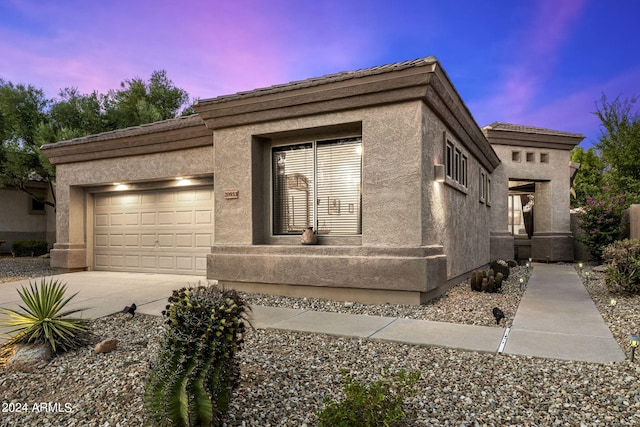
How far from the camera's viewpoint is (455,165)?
8453 millimetres

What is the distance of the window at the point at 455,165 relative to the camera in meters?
7.76

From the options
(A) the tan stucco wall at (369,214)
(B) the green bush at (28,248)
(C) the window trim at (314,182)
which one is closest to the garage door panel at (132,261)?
(A) the tan stucco wall at (369,214)

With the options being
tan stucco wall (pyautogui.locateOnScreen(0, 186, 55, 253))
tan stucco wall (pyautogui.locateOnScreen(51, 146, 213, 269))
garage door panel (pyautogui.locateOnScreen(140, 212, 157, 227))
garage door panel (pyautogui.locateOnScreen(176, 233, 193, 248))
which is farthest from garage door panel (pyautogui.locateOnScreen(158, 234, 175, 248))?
tan stucco wall (pyautogui.locateOnScreen(0, 186, 55, 253))

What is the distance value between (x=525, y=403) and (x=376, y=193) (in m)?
4.10

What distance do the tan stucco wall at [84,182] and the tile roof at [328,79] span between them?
9.70 ft

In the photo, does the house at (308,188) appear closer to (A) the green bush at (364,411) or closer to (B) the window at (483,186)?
(B) the window at (483,186)

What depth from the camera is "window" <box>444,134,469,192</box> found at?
305 inches

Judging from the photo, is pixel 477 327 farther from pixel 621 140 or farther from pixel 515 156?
pixel 621 140

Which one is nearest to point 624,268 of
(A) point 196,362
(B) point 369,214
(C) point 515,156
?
(B) point 369,214

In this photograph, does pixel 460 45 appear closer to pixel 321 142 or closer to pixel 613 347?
pixel 321 142

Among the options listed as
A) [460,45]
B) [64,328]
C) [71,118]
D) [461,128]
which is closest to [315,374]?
[64,328]

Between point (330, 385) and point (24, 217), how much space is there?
2240 centimetres

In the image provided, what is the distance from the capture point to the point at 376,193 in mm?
6645

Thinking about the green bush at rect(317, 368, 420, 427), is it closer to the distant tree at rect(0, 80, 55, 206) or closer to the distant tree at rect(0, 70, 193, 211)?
the distant tree at rect(0, 70, 193, 211)
